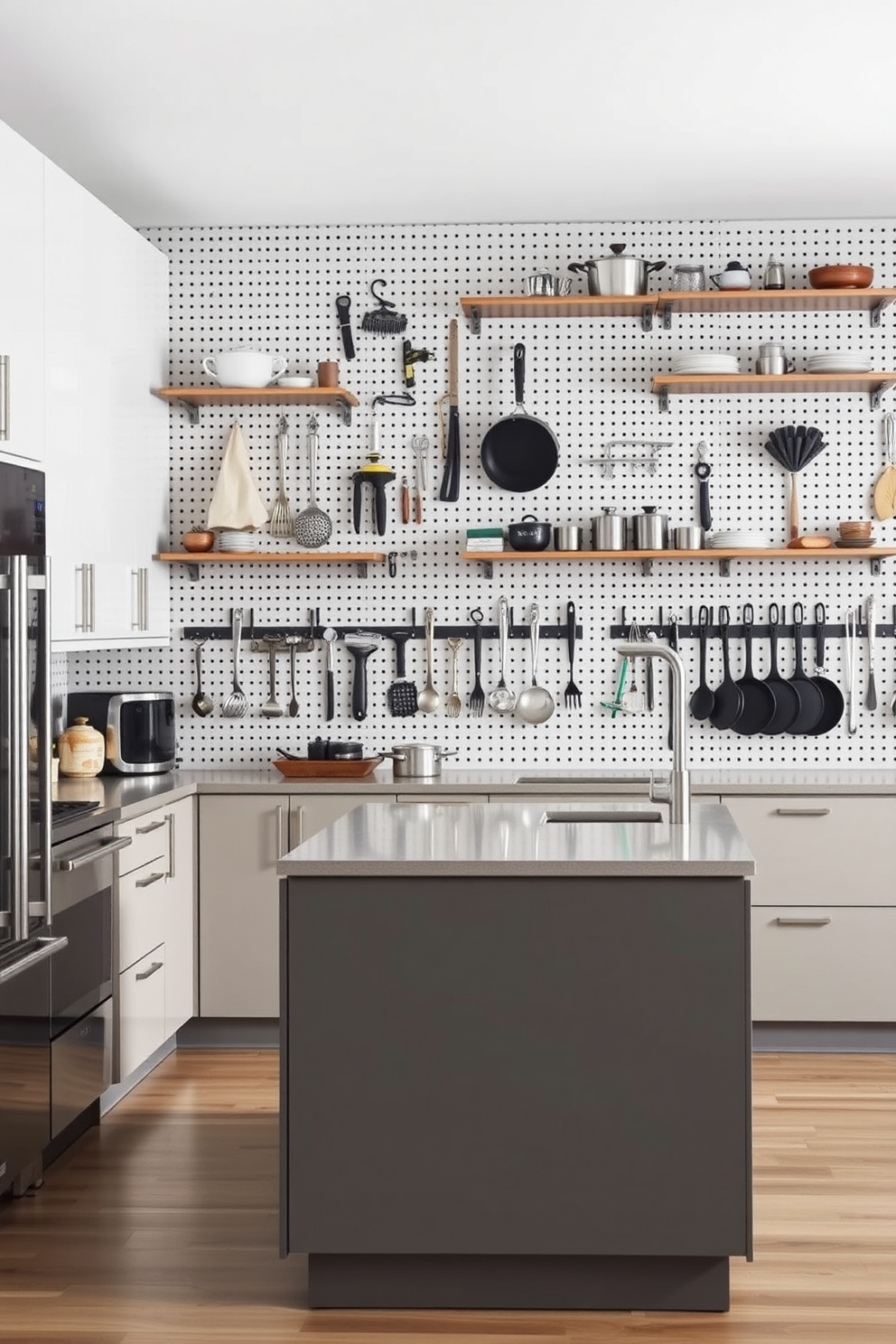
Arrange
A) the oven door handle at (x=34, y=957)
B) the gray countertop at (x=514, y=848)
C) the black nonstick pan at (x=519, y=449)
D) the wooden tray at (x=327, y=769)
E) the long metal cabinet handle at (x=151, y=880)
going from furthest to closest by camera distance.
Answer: the black nonstick pan at (x=519, y=449) < the wooden tray at (x=327, y=769) < the long metal cabinet handle at (x=151, y=880) < the oven door handle at (x=34, y=957) < the gray countertop at (x=514, y=848)

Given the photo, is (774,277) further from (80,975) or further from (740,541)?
(80,975)

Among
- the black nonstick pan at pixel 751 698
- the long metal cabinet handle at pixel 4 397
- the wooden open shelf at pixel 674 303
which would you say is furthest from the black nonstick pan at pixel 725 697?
the long metal cabinet handle at pixel 4 397

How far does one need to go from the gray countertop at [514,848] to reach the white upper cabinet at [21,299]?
1.37 meters

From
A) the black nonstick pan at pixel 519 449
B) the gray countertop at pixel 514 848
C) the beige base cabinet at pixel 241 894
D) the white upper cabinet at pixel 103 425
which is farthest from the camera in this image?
the black nonstick pan at pixel 519 449

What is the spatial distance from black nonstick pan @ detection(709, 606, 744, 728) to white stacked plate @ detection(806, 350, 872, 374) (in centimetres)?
93

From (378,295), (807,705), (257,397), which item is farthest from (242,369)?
(807,705)

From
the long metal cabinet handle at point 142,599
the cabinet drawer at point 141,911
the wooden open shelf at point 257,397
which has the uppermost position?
the wooden open shelf at point 257,397

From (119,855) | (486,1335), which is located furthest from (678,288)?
(486,1335)

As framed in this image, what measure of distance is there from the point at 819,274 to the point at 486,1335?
364 cm

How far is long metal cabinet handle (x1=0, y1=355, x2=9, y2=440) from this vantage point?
3.47m

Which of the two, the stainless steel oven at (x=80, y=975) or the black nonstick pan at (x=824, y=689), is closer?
the stainless steel oven at (x=80, y=975)

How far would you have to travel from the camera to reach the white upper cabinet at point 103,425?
391 centimetres

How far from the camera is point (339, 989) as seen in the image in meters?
2.72

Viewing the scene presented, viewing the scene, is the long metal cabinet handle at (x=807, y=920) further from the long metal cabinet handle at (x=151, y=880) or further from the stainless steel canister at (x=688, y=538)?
the long metal cabinet handle at (x=151, y=880)
